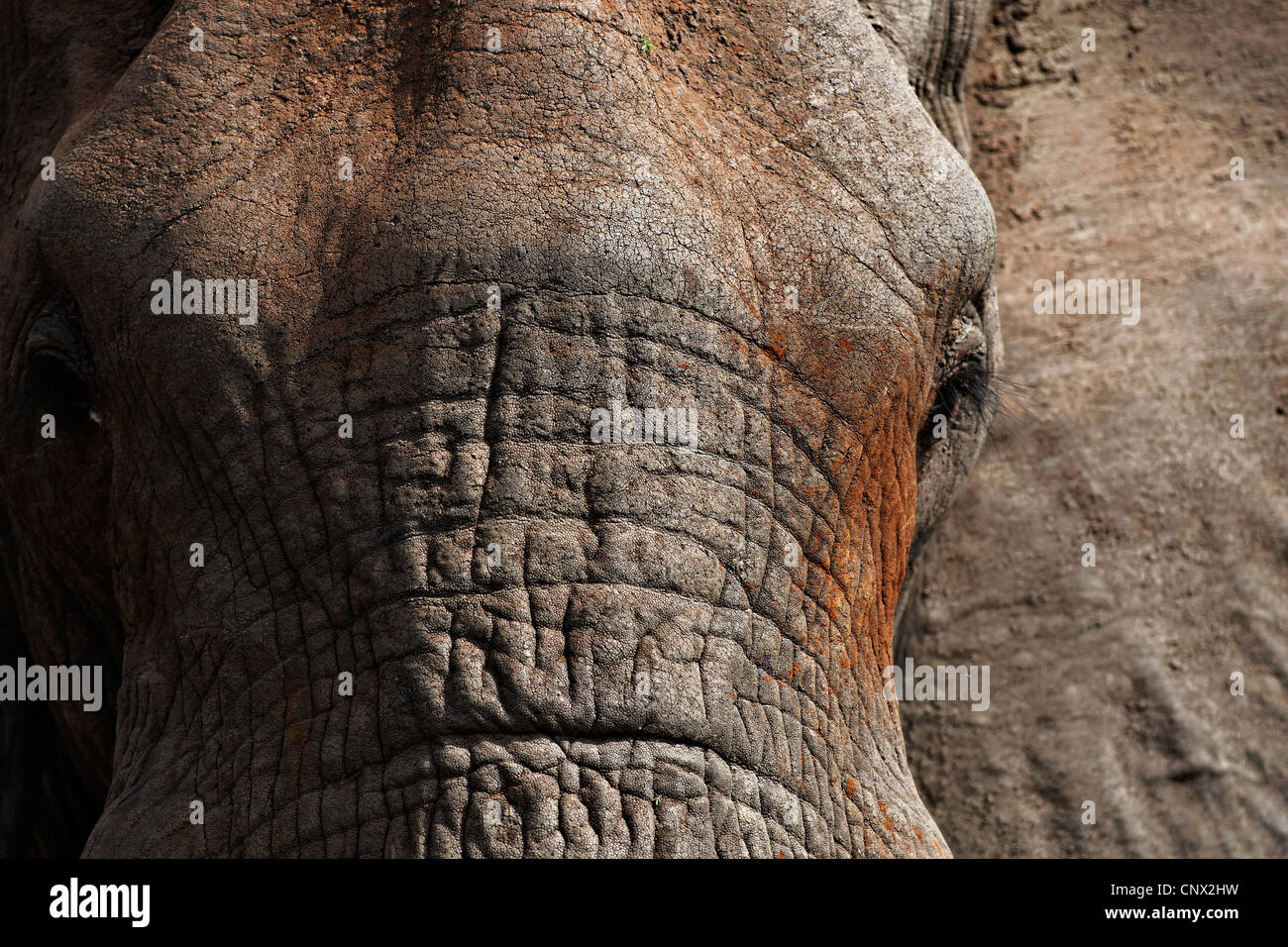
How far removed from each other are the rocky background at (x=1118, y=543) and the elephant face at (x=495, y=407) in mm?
862

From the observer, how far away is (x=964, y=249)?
2744 millimetres

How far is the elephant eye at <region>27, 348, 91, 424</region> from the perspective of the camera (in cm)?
274

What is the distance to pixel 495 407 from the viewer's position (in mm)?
2297

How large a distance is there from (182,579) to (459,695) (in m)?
0.58

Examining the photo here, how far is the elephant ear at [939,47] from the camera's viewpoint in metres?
3.09

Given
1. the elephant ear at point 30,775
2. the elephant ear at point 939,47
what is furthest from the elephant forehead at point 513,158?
the elephant ear at point 30,775

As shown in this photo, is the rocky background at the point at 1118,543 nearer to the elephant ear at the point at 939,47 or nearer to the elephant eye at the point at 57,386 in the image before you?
the elephant ear at the point at 939,47

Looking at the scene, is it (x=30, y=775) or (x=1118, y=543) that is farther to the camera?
(x=1118, y=543)

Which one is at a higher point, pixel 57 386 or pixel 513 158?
pixel 513 158

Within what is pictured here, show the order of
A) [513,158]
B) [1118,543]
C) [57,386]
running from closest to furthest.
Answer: [513,158] < [57,386] < [1118,543]

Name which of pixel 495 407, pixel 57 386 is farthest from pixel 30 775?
pixel 495 407

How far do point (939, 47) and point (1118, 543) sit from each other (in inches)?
43.1

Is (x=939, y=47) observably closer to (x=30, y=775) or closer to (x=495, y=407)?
(x=495, y=407)

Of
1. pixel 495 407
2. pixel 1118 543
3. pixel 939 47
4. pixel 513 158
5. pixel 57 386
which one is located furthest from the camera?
pixel 1118 543
